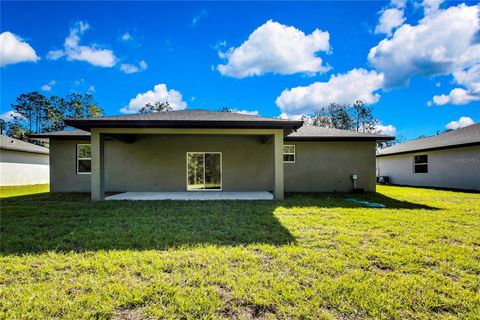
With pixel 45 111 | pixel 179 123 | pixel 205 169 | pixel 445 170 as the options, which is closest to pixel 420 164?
pixel 445 170

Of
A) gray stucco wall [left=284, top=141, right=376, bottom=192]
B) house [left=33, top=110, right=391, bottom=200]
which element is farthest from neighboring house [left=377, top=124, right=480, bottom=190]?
gray stucco wall [left=284, top=141, right=376, bottom=192]

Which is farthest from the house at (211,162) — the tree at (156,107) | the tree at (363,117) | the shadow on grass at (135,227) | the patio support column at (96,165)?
the tree at (363,117)

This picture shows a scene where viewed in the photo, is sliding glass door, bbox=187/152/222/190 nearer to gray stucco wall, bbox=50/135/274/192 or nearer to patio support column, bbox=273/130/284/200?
gray stucco wall, bbox=50/135/274/192

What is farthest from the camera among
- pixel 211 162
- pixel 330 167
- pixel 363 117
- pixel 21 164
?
pixel 363 117

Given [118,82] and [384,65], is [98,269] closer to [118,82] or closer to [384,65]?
[384,65]

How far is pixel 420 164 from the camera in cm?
1538

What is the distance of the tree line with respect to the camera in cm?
3434

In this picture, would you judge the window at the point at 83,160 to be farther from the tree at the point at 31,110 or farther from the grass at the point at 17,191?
the tree at the point at 31,110

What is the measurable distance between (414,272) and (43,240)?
19.2 ft

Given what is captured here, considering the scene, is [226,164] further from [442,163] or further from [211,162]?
[442,163]

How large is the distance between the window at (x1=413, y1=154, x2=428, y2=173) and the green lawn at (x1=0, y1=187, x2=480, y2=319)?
11493mm

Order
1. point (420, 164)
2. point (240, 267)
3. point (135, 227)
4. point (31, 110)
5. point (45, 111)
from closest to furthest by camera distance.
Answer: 1. point (240, 267)
2. point (135, 227)
3. point (420, 164)
4. point (31, 110)
5. point (45, 111)

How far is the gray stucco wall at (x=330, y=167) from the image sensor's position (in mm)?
11680

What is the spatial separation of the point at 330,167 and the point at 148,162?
356 inches
